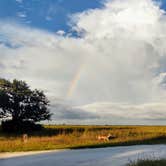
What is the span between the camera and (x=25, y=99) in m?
64.6

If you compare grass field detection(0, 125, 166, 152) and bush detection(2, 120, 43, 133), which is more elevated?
bush detection(2, 120, 43, 133)

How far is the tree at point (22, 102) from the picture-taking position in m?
62.8

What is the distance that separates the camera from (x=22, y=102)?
211 ft

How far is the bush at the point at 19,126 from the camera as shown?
60.3 metres

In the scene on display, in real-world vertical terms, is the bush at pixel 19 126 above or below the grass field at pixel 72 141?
above

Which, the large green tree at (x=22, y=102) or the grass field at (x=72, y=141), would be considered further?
the large green tree at (x=22, y=102)

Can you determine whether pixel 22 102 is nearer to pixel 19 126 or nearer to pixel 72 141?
pixel 19 126

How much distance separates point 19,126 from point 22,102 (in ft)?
15.6

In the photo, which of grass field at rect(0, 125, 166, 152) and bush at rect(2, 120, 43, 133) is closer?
grass field at rect(0, 125, 166, 152)

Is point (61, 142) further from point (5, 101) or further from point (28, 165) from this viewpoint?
point (5, 101)

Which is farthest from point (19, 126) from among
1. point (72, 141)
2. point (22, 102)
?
point (72, 141)

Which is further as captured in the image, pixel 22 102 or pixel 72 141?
pixel 22 102

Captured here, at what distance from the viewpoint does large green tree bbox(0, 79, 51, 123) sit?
206 ft

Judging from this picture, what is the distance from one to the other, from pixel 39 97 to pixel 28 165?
47127 mm
